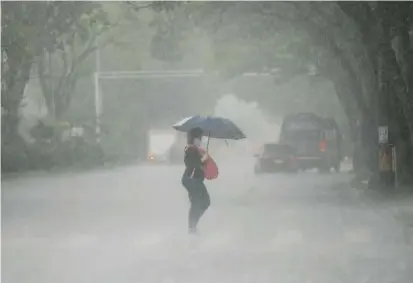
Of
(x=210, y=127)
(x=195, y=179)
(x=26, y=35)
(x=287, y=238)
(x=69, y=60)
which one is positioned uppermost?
(x=26, y=35)

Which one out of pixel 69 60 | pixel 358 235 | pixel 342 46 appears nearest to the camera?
pixel 358 235

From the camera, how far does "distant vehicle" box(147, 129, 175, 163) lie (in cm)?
440

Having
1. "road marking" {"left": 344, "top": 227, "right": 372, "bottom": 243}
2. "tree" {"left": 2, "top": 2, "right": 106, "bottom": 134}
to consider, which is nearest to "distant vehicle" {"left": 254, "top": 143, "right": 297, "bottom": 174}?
"road marking" {"left": 344, "top": 227, "right": 372, "bottom": 243}

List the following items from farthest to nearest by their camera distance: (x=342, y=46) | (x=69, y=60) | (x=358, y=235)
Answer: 1. (x=342, y=46)
2. (x=69, y=60)
3. (x=358, y=235)

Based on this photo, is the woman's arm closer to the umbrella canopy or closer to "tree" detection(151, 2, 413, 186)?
the umbrella canopy

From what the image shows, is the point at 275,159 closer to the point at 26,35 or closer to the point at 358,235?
the point at 358,235

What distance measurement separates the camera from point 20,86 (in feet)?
14.8

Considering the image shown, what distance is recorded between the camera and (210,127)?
442 cm

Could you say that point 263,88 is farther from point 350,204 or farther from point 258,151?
point 350,204

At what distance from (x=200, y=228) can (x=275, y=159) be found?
0.46 meters

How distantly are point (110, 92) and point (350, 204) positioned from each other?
3.89 feet

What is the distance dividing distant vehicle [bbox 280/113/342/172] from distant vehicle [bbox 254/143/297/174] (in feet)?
0.09

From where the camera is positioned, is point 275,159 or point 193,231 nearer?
point 193,231

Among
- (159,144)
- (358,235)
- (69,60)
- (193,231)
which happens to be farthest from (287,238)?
(69,60)
